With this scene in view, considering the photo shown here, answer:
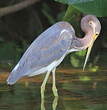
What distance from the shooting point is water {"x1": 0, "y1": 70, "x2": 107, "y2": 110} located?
6086 millimetres

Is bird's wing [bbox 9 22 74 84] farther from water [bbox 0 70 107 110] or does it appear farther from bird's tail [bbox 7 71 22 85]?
water [bbox 0 70 107 110]

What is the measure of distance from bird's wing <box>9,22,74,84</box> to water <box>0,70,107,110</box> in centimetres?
33

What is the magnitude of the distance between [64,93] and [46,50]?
1.76 feet

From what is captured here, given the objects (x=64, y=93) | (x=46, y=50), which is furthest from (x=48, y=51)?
(x=64, y=93)

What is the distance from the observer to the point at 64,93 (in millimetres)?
6898

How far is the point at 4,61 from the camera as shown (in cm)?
998

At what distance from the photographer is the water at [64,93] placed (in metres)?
6.09

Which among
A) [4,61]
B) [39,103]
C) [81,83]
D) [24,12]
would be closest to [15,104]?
[39,103]

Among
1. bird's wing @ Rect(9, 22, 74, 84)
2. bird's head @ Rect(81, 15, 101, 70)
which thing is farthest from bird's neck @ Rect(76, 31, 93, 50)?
bird's wing @ Rect(9, 22, 74, 84)

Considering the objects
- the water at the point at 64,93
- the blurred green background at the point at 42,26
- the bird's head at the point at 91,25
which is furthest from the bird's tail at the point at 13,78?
the blurred green background at the point at 42,26

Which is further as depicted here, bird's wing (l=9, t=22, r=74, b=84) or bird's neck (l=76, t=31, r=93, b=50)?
bird's neck (l=76, t=31, r=93, b=50)

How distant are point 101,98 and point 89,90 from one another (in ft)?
Result: 1.72

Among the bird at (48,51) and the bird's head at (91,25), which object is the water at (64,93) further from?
the bird's head at (91,25)

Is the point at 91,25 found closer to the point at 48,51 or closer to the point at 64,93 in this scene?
the point at 48,51
